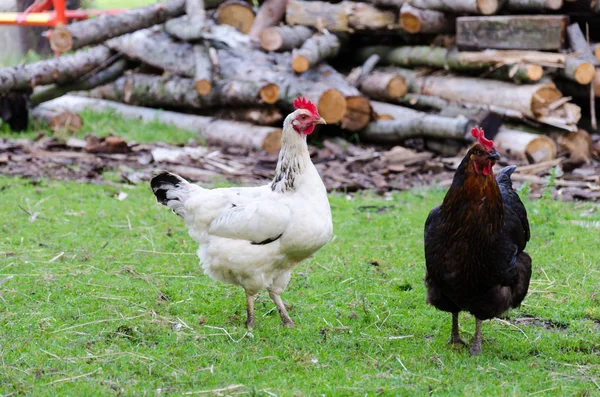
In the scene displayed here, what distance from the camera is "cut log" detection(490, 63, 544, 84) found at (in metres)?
11.8

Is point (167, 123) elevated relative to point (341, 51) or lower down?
lower down

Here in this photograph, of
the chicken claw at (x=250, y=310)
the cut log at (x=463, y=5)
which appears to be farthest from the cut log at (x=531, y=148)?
the chicken claw at (x=250, y=310)

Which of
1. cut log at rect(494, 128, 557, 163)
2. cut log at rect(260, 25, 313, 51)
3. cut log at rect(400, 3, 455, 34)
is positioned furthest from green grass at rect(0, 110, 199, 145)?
cut log at rect(494, 128, 557, 163)

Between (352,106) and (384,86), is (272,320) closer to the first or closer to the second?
(352,106)

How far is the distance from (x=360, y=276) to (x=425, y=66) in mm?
7565

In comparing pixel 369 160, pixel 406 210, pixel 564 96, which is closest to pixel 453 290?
pixel 406 210

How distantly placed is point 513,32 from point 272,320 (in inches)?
308

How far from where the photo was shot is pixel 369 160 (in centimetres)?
1209

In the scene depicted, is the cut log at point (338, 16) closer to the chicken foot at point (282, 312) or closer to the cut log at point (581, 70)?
the cut log at point (581, 70)

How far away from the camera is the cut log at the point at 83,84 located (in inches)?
569

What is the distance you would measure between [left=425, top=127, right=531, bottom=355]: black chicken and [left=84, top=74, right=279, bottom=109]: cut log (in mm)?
7770

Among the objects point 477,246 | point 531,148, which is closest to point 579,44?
point 531,148

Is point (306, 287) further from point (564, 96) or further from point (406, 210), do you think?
point (564, 96)

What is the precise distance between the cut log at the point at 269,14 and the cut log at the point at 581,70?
549 cm
